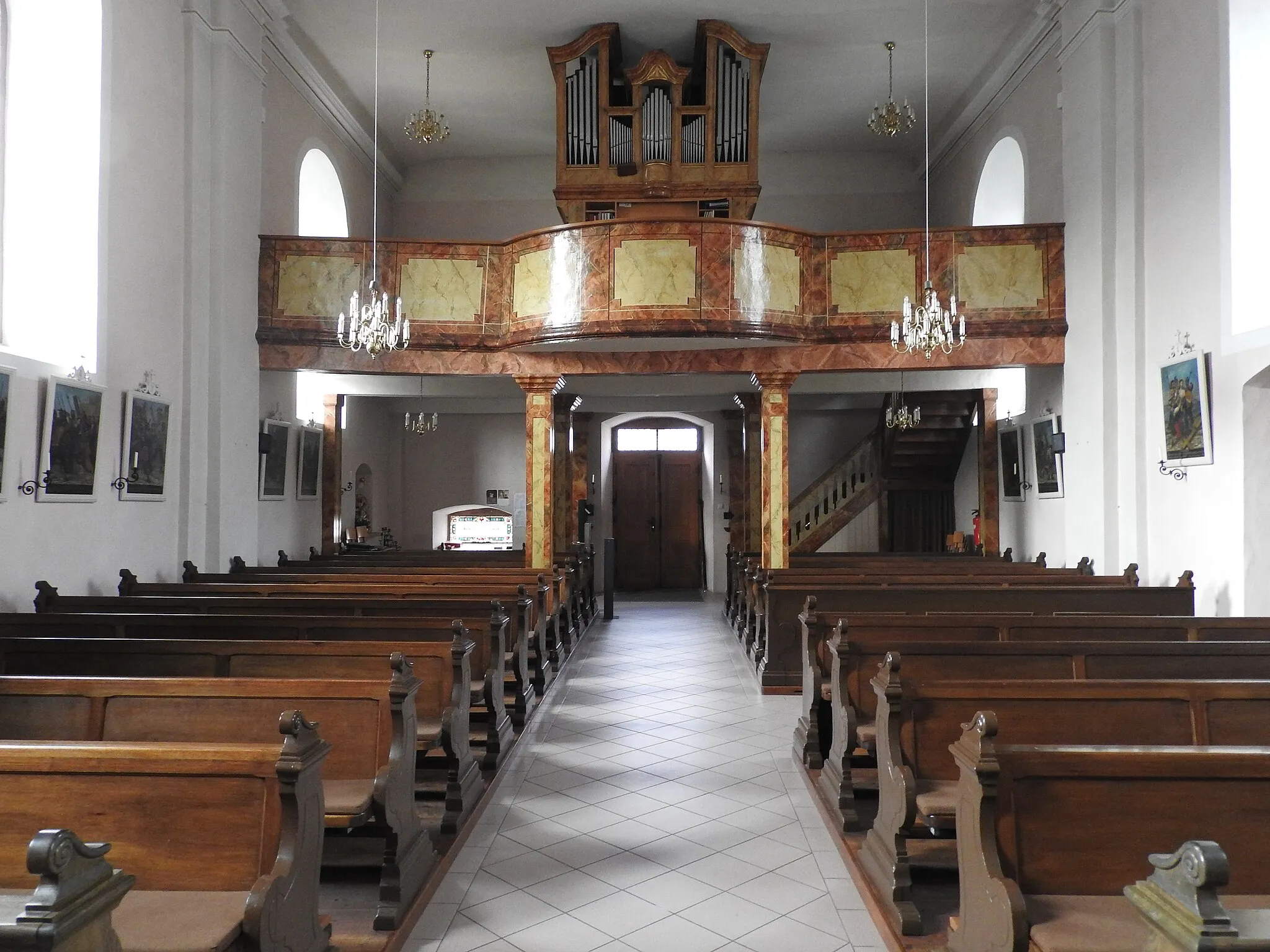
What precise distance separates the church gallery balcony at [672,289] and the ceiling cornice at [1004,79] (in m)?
2.13

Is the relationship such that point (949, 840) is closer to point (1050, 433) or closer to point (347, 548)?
point (1050, 433)

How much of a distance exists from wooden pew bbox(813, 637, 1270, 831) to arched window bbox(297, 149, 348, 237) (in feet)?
32.3

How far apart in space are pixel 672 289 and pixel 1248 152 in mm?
4861

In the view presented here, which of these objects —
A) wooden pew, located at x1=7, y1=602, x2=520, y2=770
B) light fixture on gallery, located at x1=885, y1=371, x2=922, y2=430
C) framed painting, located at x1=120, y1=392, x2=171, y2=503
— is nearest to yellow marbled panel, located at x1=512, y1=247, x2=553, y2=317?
framed painting, located at x1=120, y1=392, x2=171, y2=503

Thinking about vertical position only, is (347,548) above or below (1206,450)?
below

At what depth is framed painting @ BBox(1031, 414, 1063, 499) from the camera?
10.4 m

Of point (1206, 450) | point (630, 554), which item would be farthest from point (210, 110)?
point (630, 554)

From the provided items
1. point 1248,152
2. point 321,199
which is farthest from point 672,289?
point 321,199

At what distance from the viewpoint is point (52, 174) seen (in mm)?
7273

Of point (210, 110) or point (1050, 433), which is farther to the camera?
point (1050, 433)

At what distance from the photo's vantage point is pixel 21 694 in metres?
3.95

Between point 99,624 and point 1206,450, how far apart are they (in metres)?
7.81

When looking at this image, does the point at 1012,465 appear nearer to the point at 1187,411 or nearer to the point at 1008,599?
the point at 1187,411

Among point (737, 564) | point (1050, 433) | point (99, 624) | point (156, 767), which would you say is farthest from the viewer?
point (737, 564)
